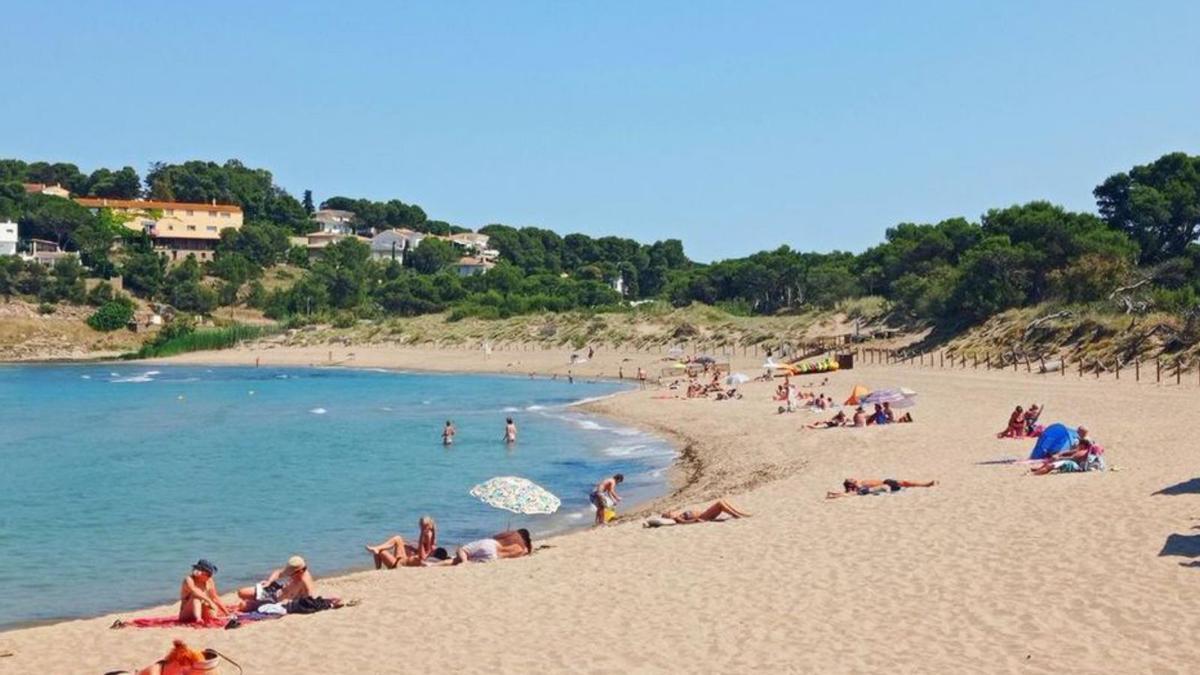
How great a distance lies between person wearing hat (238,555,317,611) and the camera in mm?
11570

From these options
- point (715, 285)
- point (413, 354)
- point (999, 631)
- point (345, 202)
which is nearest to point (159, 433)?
point (999, 631)

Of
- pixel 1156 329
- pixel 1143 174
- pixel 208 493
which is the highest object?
pixel 1143 174

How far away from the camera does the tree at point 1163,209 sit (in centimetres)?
5981

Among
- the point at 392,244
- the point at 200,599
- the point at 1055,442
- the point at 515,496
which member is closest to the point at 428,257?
the point at 392,244

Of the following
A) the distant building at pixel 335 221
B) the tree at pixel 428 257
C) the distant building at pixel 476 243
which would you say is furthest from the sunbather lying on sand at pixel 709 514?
the distant building at pixel 335 221

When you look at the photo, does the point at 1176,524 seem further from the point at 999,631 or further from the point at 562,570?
the point at 562,570

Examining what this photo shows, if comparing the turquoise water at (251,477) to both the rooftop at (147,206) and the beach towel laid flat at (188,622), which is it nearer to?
the beach towel laid flat at (188,622)

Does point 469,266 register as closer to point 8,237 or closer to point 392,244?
point 392,244

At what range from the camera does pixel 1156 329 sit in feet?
129

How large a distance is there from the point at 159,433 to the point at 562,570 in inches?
1165

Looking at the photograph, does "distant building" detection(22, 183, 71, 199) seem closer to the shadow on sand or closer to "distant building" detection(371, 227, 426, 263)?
"distant building" detection(371, 227, 426, 263)

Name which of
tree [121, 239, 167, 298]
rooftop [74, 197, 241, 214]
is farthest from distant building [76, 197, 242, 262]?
tree [121, 239, 167, 298]

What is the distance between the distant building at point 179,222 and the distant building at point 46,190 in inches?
151

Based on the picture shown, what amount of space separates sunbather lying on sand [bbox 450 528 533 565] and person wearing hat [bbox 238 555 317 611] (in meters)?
2.59
